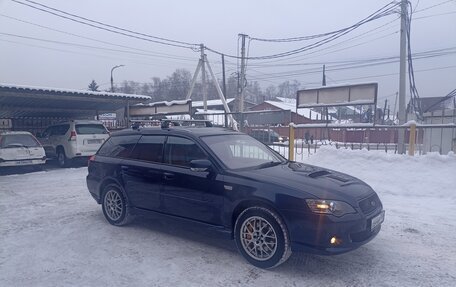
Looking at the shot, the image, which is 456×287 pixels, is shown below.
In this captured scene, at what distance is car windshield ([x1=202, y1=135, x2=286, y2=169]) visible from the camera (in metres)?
4.90

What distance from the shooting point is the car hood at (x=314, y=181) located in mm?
4074

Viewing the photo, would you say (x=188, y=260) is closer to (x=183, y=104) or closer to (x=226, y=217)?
(x=226, y=217)

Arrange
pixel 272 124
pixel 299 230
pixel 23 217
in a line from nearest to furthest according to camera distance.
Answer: pixel 299 230 < pixel 23 217 < pixel 272 124

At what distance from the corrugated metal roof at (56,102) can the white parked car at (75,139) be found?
1.36 meters

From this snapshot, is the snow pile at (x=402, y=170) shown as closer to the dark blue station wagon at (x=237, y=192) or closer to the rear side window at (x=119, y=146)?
the dark blue station wagon at (x=237, y=192)

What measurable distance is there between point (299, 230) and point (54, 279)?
2.76m

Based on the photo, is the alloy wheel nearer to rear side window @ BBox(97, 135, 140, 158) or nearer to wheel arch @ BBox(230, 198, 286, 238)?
wheel arch @ BBox(230, 198, 286, 238)

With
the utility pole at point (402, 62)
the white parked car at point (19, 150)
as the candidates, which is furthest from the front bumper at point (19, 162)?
the utility pole at point (402, 62)

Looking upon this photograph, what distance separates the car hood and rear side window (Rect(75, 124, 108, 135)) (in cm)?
1009

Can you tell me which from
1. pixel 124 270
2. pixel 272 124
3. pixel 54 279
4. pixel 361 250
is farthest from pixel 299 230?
pixel 272 124

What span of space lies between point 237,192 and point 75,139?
10207 millimetres

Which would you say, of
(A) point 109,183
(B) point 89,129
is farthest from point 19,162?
(A) point 109,183

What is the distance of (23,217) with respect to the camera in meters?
6.49

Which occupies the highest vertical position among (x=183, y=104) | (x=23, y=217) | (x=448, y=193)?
(x=183, y=104)
